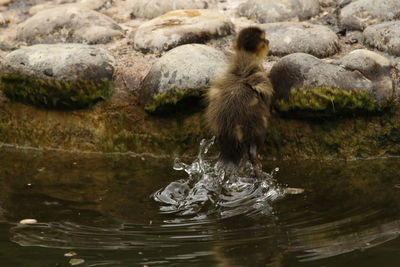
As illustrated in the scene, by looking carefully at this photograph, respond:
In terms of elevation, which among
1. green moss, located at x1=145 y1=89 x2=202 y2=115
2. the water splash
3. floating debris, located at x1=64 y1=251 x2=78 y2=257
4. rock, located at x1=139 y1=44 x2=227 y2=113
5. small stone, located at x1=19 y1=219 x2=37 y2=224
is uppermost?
rock, located at x1=139 y1=44 x2=227 y2=113

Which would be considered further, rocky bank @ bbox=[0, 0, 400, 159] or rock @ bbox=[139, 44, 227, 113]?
rock @ bbox=[139, 44, 227, 113]

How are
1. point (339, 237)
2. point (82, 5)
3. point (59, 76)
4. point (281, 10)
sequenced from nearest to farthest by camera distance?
point (339, 237) < point (59, 76) < point (281, 10) < point (82, 5)

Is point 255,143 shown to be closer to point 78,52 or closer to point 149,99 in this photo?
point 149,99

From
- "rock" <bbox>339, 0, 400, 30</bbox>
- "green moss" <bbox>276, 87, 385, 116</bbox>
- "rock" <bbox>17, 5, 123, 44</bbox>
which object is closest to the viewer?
"green moss" <bbox>276, 87, 385, 116</bbox>

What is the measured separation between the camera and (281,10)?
6879mm

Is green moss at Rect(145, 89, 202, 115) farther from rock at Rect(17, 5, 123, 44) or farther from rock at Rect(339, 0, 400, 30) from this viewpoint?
rock at Rect(339, 0, 400, 30)

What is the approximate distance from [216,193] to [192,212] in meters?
0.41

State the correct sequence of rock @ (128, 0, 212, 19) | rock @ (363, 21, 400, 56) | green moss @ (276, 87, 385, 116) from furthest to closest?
rock @ (128, 0, 212, 19) → rock @ (363, 21, 400, 56) → green moss @ (276, 87, 385, 116)

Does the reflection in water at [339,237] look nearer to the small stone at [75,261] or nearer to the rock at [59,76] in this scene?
the small stone at [75,261]

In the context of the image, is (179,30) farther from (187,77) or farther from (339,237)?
(339,237)

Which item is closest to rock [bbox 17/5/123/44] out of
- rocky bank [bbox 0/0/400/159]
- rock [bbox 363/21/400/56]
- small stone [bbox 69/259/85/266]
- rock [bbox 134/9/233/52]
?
rocky bank [bbox 0/0/400/159]

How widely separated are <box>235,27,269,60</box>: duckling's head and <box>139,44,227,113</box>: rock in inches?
19.1

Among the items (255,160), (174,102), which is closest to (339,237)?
(255,160)

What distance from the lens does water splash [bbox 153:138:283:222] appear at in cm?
453
